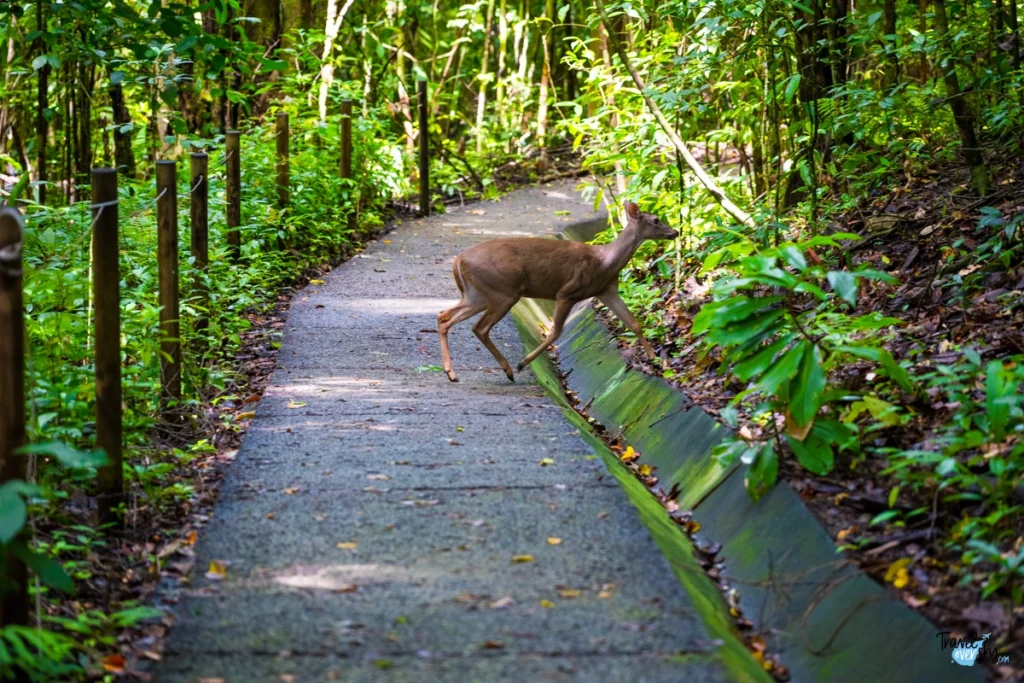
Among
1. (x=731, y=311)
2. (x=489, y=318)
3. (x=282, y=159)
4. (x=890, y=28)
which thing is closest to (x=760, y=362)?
(x=731, y=311)

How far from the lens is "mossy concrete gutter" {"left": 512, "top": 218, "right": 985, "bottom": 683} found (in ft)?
13.7

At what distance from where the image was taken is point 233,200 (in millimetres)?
10523

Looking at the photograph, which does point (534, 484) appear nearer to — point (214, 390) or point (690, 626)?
point (690, 626)

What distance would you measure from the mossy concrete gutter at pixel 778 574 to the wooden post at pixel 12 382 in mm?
2475

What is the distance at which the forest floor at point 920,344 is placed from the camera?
4.46 m

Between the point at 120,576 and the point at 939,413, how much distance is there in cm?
388

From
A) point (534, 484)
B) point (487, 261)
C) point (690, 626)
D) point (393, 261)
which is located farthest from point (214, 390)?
point (393, 261)

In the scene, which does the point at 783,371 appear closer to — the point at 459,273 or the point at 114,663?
the point at 114,663

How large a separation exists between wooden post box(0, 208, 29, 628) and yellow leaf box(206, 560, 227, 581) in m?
0.91

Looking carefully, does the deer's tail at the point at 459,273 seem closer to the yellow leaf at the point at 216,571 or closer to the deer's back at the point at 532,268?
the deer's back at the point at 532,268

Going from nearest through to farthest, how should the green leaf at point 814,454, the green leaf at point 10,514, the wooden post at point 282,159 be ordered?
the green leaf at point 10,514, the green leaf at point 814,454, the wooden post at point 282,159

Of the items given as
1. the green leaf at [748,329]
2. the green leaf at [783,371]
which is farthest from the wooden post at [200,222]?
the green leaf at [783,371]

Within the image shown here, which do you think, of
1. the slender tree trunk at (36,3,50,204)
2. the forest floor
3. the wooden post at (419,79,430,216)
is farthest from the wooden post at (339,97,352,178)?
the forest floor

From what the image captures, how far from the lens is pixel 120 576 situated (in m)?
4.79
